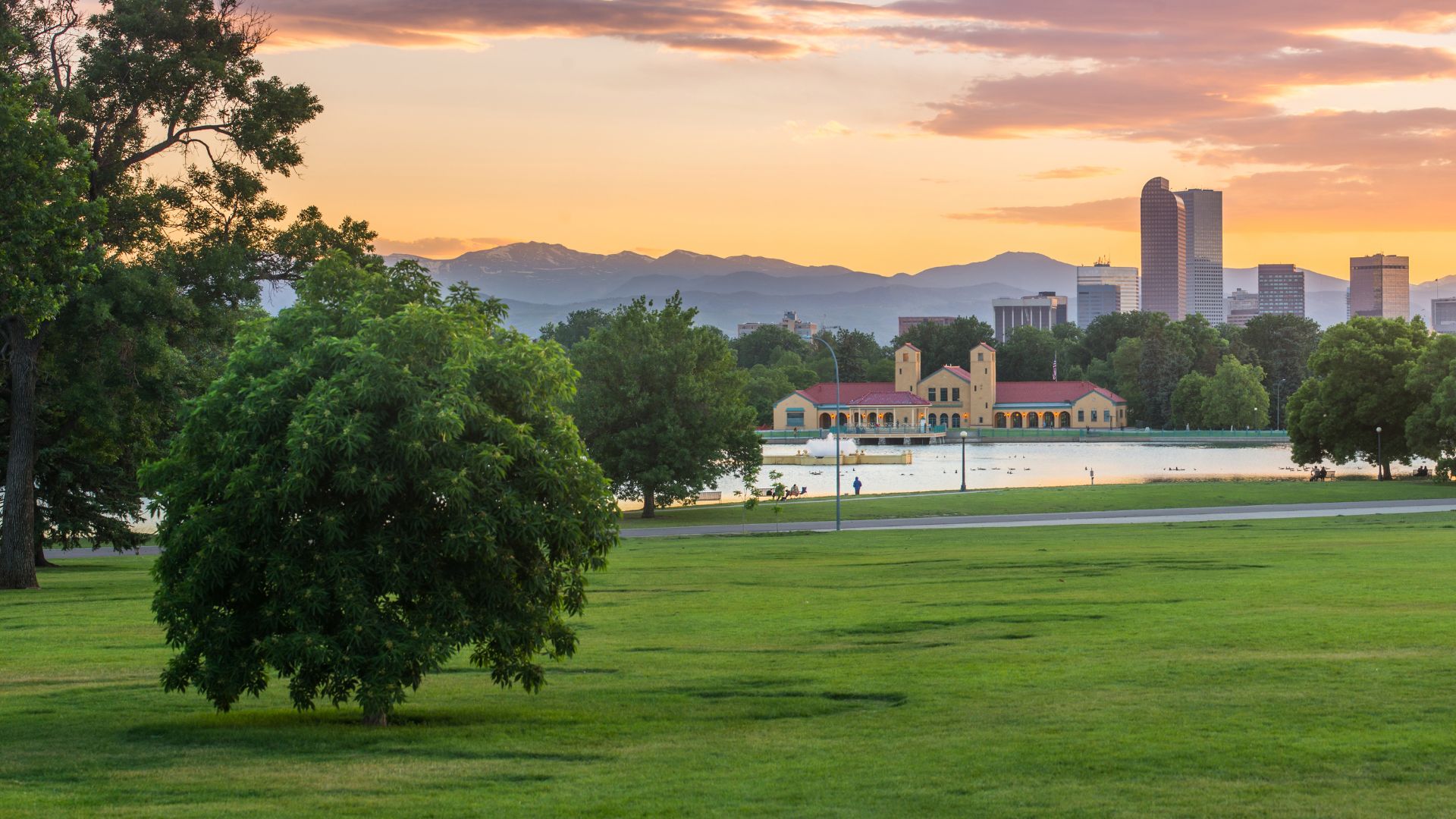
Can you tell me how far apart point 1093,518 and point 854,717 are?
39.1 metres

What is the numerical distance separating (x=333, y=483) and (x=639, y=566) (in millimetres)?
21261

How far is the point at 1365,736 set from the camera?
40.4ft

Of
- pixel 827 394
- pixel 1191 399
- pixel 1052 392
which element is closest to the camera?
pixel 1191 399

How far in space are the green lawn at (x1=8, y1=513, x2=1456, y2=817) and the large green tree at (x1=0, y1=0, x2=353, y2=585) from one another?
293 inches

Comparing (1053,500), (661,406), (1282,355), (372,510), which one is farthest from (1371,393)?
(1282,355)

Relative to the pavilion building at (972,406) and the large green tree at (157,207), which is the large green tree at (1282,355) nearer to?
the pavilion building at (972,406)

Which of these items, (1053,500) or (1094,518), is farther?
(1053,500)

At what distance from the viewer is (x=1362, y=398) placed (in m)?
77.1

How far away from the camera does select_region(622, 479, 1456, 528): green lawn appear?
56406 millimetres

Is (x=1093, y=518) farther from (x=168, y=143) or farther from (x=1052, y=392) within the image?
(x=1052, y=392)

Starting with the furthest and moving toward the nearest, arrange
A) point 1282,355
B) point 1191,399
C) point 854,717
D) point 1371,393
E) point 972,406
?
point 972,406 < point 1282,355 < point 1191,399 < point 1371,393 < point 854,717

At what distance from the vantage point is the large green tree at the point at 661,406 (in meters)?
60.8

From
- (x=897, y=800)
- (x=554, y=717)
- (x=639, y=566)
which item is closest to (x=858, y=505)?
(x=639, y=566)

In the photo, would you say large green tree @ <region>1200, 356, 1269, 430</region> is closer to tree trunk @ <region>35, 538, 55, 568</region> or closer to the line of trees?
the line of trees
